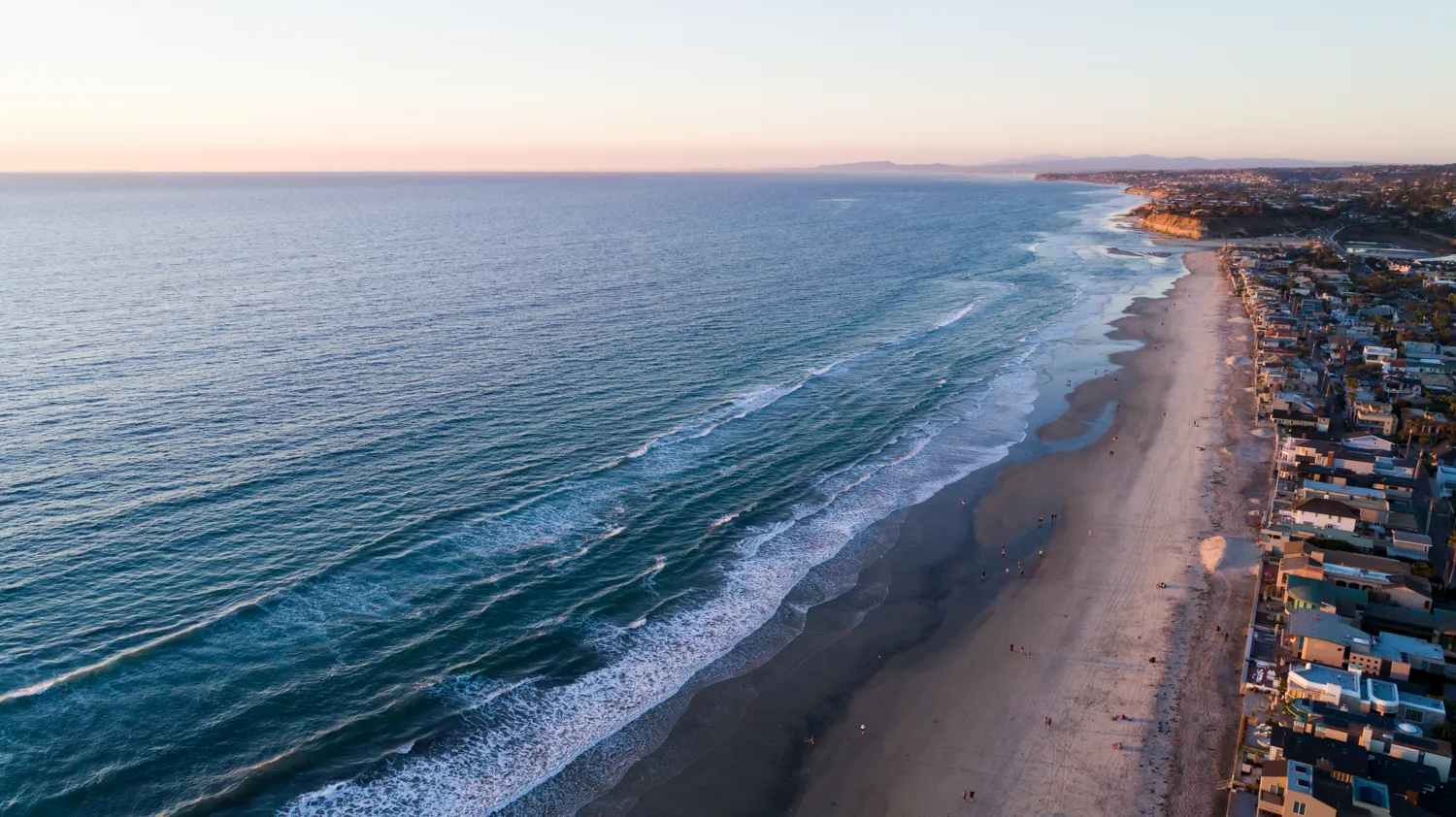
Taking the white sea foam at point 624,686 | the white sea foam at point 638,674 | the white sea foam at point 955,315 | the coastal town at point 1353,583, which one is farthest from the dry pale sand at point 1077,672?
the white sea foam at point 955,315

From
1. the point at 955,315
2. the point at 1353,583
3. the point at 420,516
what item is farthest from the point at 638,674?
the point at 955,315

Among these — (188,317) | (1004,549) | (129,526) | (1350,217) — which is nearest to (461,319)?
(188,317)

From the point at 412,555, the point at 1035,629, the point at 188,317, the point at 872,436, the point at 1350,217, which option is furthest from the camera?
the point at 1350,217

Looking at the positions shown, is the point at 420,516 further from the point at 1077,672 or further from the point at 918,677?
the point at 1077,672

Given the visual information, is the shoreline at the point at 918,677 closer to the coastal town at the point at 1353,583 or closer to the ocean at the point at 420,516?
the ocean at the point at 420,516

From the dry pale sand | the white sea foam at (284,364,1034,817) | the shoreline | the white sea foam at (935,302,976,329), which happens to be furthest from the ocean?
the dry pale sand

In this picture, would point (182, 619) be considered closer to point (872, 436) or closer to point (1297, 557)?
point (872, 436)
